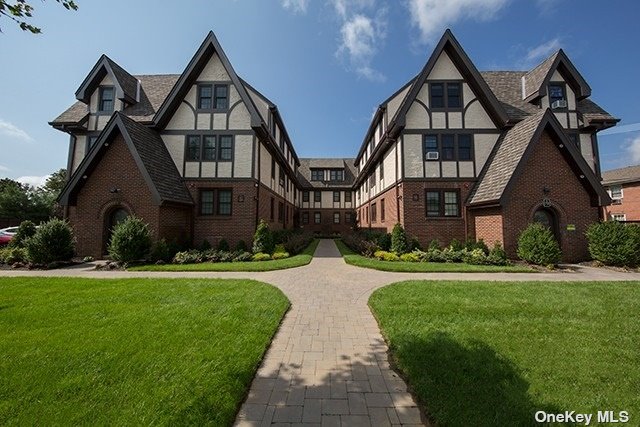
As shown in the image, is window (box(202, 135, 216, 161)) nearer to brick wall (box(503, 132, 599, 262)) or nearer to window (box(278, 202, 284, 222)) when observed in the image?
window (box(278, 202, 284, 222))

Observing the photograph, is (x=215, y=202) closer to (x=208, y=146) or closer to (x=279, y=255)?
(x=208, y=146)

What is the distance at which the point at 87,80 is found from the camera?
1638cm

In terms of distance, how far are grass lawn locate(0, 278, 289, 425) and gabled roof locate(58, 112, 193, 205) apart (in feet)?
21.9

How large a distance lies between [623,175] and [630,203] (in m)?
4.80

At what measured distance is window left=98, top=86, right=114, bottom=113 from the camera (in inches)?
665

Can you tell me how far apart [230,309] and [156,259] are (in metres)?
8.16

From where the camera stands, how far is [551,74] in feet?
53.0

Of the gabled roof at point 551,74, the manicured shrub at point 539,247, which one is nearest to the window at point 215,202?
the manicured shrub at point 539,247

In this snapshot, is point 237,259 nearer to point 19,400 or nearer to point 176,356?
point 176,356

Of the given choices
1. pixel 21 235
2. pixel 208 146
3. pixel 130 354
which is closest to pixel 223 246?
pixel 208 146

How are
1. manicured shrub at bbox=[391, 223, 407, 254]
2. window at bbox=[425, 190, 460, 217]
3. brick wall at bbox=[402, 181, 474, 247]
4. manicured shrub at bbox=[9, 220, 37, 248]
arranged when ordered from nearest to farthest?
manicured shrub at bbox=[9, 220, 37, 248], manicured shrub at bbox=[391, 223, 407, 254], brick wall at bbox=[402, 181, 474, 247], window at bbox=[425, 190, 460, 217]

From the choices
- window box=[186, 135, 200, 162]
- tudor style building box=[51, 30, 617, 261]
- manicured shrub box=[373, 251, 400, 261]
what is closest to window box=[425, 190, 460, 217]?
tudor style building box=[51, 30, 617, 261]

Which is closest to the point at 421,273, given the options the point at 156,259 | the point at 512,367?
the point at 512,367

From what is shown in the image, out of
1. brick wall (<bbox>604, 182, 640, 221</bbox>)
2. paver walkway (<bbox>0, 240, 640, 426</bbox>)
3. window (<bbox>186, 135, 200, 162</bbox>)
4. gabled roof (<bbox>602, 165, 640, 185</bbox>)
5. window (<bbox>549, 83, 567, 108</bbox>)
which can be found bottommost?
paver walkway (<bbox>0, 240, 640, 426</bbox>)
